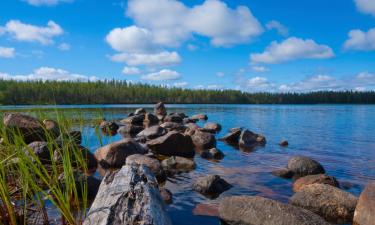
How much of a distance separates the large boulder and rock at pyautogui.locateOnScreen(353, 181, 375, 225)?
1.32 m

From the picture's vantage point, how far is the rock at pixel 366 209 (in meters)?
7.83

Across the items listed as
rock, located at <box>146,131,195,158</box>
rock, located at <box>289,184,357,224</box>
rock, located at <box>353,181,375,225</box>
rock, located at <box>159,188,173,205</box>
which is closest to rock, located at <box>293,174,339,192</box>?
rock, located at <box>289,184,357,224</box>

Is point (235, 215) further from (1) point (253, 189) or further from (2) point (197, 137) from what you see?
(2) point (197, 137)

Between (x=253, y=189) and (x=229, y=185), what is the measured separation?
2.81 feet

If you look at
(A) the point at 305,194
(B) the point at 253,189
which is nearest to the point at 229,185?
(B) the point at 253,189

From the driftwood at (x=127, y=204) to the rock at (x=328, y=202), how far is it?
17.1 ft

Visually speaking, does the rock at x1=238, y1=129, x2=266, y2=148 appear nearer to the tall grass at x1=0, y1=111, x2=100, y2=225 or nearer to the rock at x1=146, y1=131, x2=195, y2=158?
the rock at x1=146, y1=131, x2=195, y2=158

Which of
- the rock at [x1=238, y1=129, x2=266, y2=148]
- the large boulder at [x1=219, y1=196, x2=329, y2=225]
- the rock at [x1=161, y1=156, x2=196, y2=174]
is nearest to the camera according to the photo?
the large boulder at [x1=219, y1=196, x2=329, y2=225]

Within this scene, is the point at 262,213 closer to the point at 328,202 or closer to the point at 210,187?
the point at 328,202

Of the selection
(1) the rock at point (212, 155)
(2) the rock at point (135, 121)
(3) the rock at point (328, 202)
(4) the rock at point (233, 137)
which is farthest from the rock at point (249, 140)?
(2) the rock at point (135, 121)

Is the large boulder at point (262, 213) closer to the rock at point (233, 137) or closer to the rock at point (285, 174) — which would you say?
the rock at point (285, 174)

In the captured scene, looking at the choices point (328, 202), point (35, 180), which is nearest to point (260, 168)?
point (328, 202)

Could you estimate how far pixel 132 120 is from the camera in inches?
1629

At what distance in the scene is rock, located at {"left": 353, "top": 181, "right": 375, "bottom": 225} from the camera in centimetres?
783
